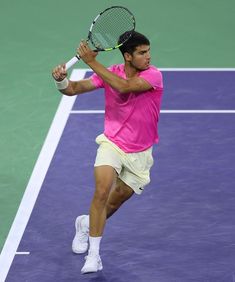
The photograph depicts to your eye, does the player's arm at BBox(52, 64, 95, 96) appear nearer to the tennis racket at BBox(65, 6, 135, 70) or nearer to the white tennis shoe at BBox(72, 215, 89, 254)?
the tennis racket at BBox(65, 6, 135, 70)

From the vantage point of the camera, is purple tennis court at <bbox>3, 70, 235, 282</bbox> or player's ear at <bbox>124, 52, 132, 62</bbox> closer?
player's ear at <bbox>124, 52, 132, 62</bbox>

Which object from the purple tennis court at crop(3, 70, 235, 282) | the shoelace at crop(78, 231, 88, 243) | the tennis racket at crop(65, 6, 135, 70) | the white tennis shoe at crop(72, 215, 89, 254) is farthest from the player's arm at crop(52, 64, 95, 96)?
the purple tennis court at crop(3, 70, 235, 282)

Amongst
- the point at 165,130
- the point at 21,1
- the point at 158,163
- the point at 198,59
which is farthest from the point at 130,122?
the point at 21,1

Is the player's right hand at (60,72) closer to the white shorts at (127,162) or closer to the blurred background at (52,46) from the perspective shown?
the white shorts at (127,162)

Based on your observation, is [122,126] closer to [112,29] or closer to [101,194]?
[101,194]

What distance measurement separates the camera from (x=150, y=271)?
994 cm

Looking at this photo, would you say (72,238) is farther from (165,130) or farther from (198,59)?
(198,59)

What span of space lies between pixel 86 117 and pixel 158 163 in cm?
163

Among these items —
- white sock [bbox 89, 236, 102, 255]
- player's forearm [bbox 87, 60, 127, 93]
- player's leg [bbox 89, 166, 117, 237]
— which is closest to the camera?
player's forearm [bbox 87, 60, 127, 93]

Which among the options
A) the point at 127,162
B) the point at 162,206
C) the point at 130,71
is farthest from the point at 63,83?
the point at 162,206

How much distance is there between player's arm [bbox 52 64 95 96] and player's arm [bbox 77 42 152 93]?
26cm

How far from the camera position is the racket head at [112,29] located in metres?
9.70

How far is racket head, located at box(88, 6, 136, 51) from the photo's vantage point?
9703 mm

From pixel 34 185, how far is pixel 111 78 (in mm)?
2499
